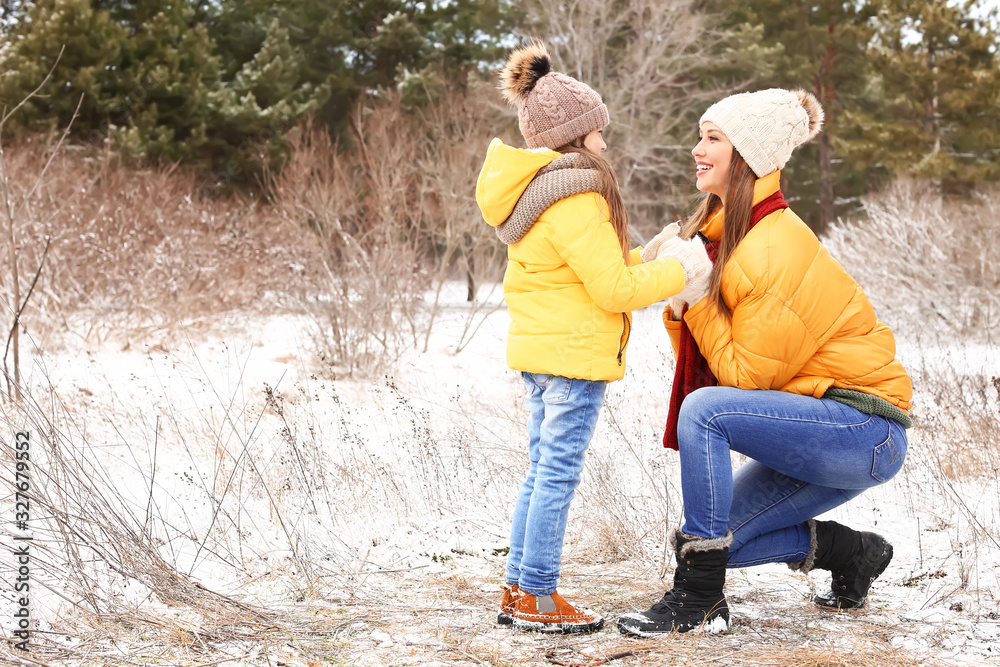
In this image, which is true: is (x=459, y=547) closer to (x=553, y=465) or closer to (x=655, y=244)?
(x=553, y=465)

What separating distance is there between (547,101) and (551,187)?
28 cm

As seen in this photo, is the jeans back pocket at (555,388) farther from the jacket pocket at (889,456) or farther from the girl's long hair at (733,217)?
the jacket pocket at (889,456)

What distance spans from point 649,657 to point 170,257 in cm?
873

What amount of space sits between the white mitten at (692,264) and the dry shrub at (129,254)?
712cm

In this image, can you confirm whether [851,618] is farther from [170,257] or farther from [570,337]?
[170,257]

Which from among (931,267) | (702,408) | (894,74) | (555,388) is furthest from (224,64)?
(702,408)

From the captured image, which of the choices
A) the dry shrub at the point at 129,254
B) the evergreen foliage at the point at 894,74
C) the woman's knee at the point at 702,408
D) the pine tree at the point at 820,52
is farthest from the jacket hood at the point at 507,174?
the pine tree at the point at 820,52

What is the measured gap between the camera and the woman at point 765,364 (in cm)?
246

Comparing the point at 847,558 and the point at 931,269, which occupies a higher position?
the point at 931,269

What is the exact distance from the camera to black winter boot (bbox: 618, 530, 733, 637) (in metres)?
2.51

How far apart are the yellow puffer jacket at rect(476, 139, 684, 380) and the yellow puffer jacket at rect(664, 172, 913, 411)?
8.1 inches

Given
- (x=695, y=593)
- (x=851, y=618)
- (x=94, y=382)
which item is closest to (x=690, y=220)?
(x=695, y=593)

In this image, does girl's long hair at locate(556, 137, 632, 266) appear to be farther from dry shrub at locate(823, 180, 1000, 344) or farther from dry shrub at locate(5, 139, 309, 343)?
dry shrub at locate(823, 180, 1000, 344)

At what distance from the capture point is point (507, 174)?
2.52 metres
